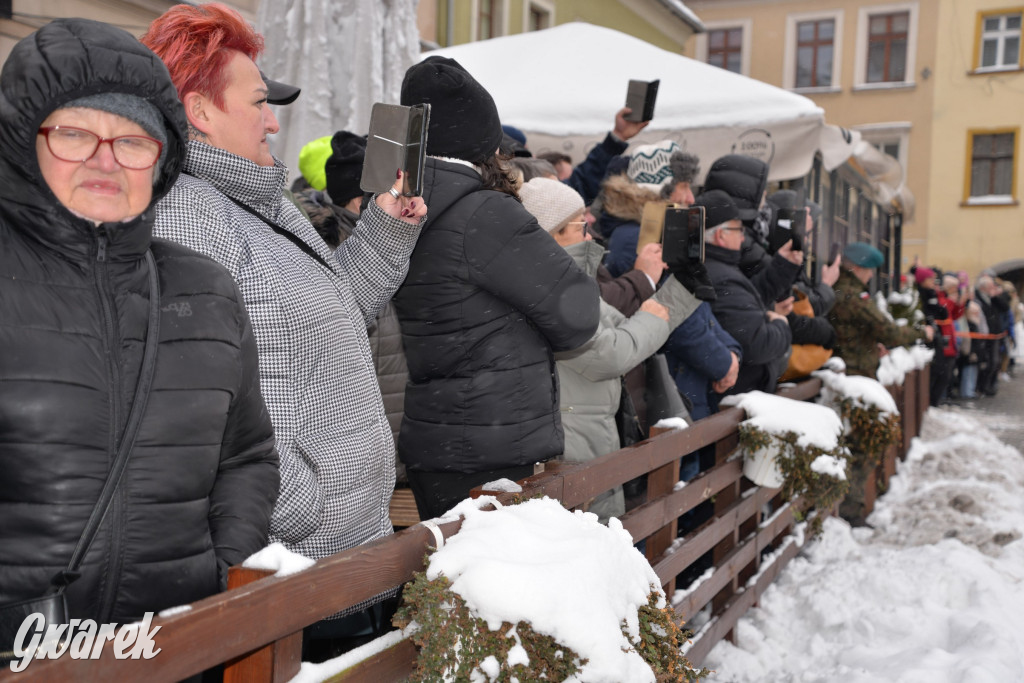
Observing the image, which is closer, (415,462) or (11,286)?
(11,286)

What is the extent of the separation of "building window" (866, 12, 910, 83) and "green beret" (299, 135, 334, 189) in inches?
1042

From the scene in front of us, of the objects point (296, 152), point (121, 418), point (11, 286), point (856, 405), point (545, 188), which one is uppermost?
point (296, 152)

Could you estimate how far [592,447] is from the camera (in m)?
3.14

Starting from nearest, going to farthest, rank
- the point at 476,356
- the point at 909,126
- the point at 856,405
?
the point at 476,356
the point at 856,405
the point at 909,126

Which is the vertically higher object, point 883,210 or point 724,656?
point 883,210

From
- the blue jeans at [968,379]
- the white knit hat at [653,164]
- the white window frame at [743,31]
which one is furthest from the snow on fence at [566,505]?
the white window frame at [743,31]

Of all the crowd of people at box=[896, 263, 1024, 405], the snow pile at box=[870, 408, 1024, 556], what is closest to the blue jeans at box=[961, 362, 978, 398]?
the crowd of people at box=[896, 263, 1024, 405]

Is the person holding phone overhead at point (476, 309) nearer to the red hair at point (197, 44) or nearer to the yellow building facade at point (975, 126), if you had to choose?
the red hair at point (197, 44)

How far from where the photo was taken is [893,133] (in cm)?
2644

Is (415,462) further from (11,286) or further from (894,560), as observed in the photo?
(894,560)

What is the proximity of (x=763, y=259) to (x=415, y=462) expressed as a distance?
9.10 feet

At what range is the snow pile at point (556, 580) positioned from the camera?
5.49 ft

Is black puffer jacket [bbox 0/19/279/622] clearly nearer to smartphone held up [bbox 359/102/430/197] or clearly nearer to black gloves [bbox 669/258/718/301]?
smartphone held up [bbox 359/102/430/197]

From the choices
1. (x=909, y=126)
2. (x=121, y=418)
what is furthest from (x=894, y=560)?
(x=909, y=126)
